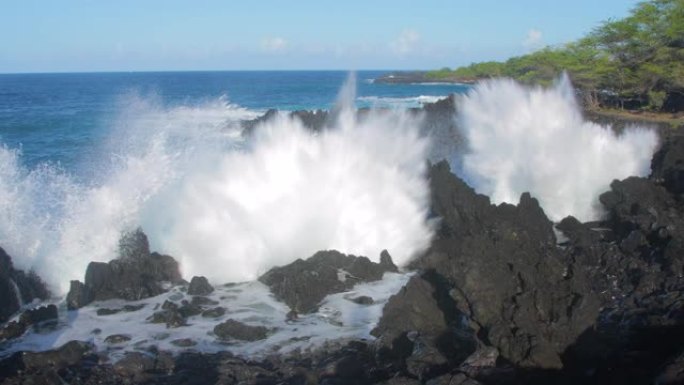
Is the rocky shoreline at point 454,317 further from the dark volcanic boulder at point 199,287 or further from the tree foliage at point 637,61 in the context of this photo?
the tree foliage at point 637,61

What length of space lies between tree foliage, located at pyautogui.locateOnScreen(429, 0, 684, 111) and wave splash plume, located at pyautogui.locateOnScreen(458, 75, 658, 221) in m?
10.7

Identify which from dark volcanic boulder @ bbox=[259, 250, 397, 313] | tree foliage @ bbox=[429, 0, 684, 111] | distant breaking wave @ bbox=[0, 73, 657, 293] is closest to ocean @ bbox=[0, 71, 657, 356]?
distant breaking wave @ bbox=[0, 73, 657, 293]

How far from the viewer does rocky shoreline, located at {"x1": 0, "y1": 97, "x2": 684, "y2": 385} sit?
7738mm

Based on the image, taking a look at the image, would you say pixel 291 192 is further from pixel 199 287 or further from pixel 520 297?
pixel 520 297

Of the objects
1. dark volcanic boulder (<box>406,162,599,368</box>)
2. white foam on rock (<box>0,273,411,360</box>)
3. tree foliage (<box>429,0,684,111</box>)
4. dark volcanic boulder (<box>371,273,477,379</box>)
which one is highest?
tree foliage (<box>429,0,684,111</box>)

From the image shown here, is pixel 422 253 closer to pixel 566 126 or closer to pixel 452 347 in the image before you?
pixel 452 347

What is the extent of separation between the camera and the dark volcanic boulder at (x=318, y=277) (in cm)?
1110

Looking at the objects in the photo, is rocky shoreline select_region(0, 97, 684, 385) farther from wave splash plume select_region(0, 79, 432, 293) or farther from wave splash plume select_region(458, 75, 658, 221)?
wave splash plume select_region(458, 75, 658, 221)

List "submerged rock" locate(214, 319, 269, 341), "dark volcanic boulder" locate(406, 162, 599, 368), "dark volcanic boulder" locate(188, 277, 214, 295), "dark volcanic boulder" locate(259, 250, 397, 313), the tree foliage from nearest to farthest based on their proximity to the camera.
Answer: "dark volcanic boulder" locate(406, 162, 599, 368) < "submerged rock" locate(214, 319, 269, 341) < "dark volcanic boulder" locate(259, 250, 397, 313) < "dark volcanic boulder" locate(188, 277, 214, 295) < the tree foliage

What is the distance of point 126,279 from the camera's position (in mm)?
11602

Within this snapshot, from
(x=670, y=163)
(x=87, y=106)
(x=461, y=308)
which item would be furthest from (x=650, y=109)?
(x=87, y=106)

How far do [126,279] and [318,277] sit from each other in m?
3.22

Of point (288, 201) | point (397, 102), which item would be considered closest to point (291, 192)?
point (288, 201)

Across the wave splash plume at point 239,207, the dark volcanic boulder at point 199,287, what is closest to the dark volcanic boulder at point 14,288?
the wave splash plume at point 239,207
